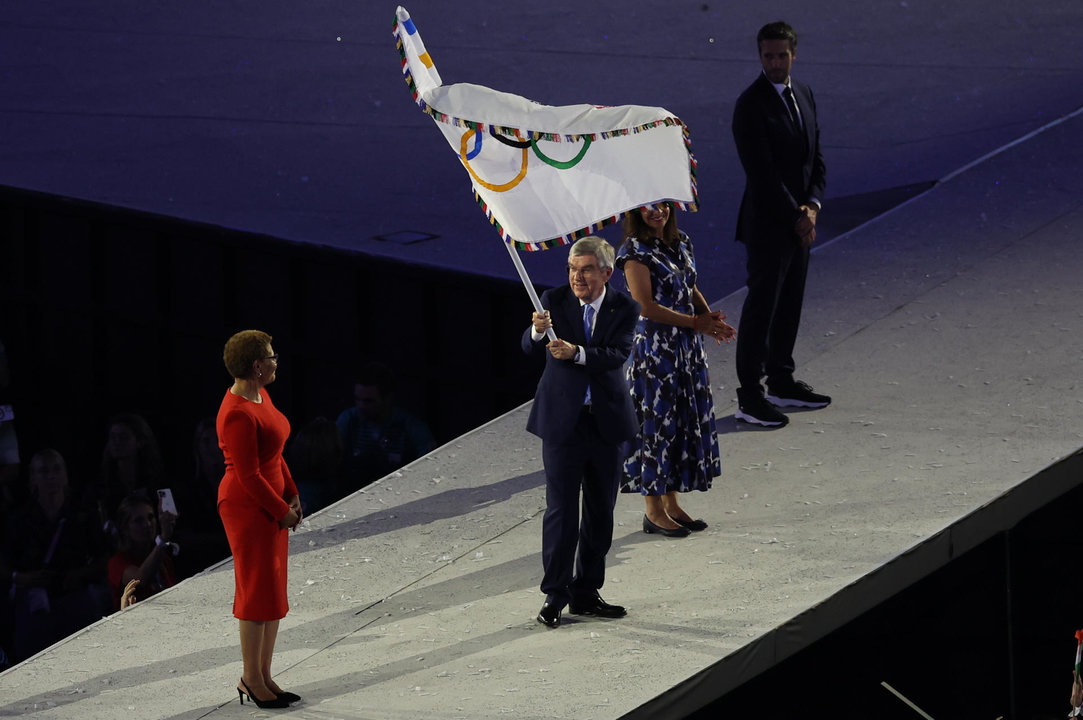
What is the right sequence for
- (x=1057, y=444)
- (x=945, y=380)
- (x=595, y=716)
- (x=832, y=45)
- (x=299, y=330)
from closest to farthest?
(x=595, y=716) → (x=1057, y=444) → (x=945, y=380) → (x=299, y=330) → (x=832, y=45)

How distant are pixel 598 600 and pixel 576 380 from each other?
2.74ft

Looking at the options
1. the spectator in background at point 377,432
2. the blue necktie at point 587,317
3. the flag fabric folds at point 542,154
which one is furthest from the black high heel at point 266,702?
the spectator in background at point 377,432

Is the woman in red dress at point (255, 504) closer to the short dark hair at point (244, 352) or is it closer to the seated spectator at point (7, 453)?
the short dark hair at point (244, 352)

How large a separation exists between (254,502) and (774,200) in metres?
3.17

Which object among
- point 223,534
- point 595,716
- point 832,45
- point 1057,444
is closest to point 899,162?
point 832,45

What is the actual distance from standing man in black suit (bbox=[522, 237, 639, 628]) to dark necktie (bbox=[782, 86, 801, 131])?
6.26ft

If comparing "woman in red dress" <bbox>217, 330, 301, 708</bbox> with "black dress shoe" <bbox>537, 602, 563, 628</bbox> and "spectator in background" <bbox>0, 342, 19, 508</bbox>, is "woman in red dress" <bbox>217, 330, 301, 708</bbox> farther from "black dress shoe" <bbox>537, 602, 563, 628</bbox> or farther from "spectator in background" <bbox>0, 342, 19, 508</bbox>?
"spectator in background" <bbox>0, 342, 19, 508</bbox>

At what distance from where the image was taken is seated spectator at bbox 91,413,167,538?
9.25 metres

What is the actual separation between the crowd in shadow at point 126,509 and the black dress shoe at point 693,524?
2.55 metres

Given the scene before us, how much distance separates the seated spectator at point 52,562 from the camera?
8.58 metres

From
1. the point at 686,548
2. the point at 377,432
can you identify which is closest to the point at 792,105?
the point at 686,548

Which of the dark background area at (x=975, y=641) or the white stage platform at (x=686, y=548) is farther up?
the white stage platform at (x=686, y=548)

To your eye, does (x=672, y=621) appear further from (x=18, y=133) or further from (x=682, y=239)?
(x=18, y=133)

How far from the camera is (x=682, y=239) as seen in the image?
265 inches
